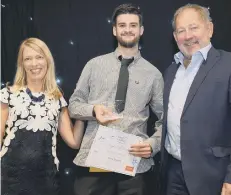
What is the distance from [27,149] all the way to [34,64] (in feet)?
1.82

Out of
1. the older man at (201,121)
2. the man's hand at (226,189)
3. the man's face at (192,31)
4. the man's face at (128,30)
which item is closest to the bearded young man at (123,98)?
the man's face at (128,30)

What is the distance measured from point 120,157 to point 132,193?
1.01 ft

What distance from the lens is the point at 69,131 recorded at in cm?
241

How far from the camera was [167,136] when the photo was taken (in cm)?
214

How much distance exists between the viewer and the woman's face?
7.20ft

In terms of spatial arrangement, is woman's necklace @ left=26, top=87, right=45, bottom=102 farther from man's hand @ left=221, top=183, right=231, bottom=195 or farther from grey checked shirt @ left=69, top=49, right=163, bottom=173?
man's hand @ left=221, top=183, right=231, bottom=195

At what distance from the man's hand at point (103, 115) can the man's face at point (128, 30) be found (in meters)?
0.54

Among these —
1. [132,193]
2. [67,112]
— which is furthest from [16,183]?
[132,193]

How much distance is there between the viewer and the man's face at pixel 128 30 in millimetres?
2422

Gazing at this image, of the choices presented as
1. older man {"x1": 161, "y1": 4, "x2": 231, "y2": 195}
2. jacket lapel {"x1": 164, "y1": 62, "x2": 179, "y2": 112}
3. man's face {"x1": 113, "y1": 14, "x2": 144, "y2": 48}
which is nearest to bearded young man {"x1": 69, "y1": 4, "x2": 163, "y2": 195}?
man's face {"x1": 113, "y1": 14, "x2": 144, "y2": 48}

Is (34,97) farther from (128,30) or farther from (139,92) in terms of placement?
(128,30)

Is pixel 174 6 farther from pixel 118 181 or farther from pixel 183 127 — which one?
pixel 118 181

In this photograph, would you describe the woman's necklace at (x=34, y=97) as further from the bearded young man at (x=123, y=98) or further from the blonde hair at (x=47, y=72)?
the bearded young man at (x=123, y=98)

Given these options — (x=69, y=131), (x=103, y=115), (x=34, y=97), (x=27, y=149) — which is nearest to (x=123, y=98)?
(x=103, y=115)
